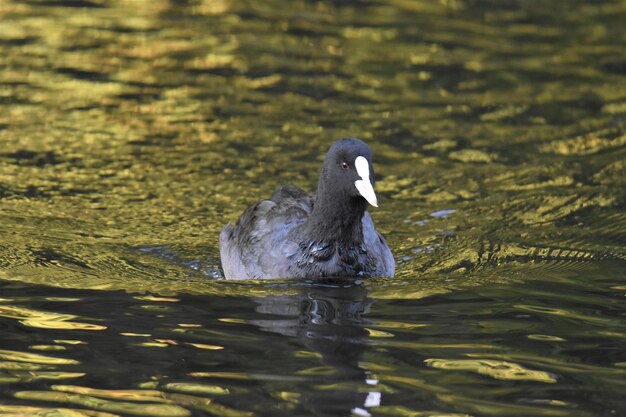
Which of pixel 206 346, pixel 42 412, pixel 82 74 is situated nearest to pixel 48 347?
pixel 206 346

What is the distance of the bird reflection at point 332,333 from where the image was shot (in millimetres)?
5836

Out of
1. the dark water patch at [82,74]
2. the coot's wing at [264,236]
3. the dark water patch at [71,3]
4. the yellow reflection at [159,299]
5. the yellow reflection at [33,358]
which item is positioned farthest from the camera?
the dark water patch at [71,3]

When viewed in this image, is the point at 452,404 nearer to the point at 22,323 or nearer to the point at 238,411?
the point at 238,411

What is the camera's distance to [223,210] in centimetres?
979

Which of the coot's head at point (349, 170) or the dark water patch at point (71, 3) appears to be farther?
the dark water patch at point (71, 3)

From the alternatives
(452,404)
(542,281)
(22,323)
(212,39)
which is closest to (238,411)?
(452,404)

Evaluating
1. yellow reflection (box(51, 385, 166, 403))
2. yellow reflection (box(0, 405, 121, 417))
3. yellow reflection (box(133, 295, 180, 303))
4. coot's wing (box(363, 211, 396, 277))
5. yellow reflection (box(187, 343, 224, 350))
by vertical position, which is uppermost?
coot's wing (box(363, 211, 396, 277))

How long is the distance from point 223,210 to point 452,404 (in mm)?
4309

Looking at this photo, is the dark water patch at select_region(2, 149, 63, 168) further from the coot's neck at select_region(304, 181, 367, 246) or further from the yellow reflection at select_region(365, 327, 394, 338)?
the yellow reflection at select_region(365, 327, 394, 338)

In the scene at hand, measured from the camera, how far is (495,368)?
6.30 meters

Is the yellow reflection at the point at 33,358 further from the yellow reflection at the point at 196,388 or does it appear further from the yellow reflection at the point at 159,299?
the yellow reflection at the point at 159,299

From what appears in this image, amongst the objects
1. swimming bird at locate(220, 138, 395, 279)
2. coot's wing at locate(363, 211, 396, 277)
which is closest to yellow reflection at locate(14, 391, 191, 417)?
swimming bird at locate(220, 138, 395, 279)

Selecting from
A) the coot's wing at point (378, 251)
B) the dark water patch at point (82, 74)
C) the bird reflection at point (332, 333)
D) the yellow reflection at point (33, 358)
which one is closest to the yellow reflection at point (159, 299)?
the bird reflection at point (332, 333)

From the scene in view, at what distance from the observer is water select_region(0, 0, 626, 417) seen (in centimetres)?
614
